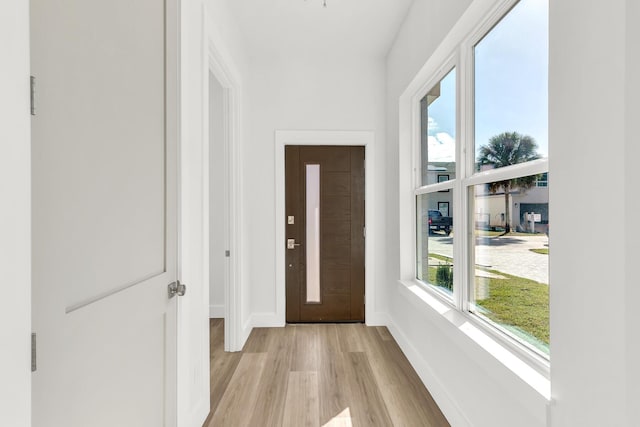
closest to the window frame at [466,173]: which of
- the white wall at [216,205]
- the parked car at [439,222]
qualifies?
the parked car at [439,222]

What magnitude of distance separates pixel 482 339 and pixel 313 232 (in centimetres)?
225

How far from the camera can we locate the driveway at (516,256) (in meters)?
1.31

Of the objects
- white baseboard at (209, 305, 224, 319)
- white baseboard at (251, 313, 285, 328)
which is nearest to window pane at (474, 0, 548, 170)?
white baseboard at (251, 313, 285, 328)

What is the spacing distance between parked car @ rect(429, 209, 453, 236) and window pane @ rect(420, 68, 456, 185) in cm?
25

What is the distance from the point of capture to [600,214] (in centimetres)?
90

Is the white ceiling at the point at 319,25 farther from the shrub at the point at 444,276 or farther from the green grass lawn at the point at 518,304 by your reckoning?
the green grass lawn at the point at 518,304

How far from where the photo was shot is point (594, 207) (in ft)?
3.02

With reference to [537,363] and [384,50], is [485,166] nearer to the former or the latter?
[537,363]

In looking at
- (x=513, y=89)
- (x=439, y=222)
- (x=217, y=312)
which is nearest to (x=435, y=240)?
(x=439, y=222)

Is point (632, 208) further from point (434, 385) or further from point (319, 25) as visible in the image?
point (319, 25)

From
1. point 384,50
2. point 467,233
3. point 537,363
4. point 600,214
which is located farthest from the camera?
point 384,50

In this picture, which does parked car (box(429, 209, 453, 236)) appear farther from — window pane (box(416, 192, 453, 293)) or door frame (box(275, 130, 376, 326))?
door frame (box(275, 130, 376, 326))

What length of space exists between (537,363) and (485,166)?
37.6 inches

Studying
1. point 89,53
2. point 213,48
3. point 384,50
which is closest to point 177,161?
point 89,53
